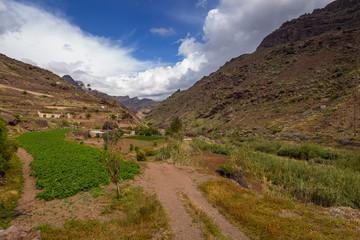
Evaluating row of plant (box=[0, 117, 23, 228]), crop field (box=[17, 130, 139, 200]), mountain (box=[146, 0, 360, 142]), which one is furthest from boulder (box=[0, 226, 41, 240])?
mountain (box=[146, 0, 360, 142])

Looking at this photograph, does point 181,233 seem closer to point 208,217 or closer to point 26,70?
point 208,217

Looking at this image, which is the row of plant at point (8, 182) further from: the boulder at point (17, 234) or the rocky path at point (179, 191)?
the rocky path at point (179, 191)

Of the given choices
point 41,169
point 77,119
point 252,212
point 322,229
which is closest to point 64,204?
point 41,169

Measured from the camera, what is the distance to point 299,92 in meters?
44.8

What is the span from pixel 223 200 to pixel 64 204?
7.80 m

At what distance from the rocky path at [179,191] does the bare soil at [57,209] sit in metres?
2.85

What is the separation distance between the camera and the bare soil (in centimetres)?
643

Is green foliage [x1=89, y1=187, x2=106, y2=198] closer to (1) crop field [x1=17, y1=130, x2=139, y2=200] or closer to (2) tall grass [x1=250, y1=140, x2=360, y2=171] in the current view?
(1) crop field [x1=17, y1=130, x2=139, y2=200]

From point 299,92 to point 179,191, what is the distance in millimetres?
49349

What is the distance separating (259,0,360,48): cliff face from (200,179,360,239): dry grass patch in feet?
297

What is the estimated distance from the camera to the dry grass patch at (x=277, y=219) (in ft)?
18.6

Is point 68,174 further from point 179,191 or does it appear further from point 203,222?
point 203,222

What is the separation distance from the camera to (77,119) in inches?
2110

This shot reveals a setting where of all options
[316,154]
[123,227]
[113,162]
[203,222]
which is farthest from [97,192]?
[316,154]
